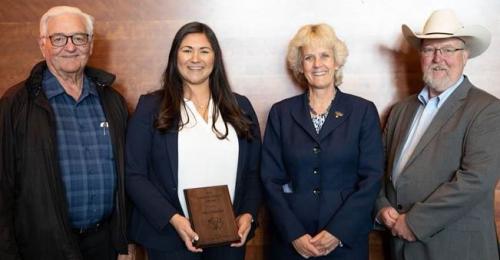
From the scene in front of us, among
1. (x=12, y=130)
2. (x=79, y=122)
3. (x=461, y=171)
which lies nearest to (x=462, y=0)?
(x=461, y=171)

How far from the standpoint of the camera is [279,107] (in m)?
2.28

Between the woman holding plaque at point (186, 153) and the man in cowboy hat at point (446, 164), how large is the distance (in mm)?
629

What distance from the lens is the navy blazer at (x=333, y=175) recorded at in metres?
2.07

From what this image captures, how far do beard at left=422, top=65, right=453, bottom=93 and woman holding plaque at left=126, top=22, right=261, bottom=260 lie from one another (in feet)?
2.63

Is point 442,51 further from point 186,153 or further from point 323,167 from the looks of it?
point 186,153

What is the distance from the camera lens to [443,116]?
6.84ft

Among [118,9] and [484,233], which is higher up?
[118,9]

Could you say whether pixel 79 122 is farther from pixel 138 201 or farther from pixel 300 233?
pixel 300 233

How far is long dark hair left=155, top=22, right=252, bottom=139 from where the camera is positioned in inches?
81.5

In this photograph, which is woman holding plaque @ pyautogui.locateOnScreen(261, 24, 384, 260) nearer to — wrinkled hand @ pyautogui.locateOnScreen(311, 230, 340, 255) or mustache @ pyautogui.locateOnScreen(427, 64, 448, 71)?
wrinkled hand @ pyautogui.locateOnScreen(311, 230, 340, 255)

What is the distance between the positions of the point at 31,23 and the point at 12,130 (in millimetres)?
1039

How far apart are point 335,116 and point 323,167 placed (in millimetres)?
224

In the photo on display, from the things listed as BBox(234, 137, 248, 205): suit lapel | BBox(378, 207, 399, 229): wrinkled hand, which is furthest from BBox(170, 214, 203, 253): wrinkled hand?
BBox(378, 207, 399, 229): wrinkled hand

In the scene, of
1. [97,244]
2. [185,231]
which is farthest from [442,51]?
[97,244]
